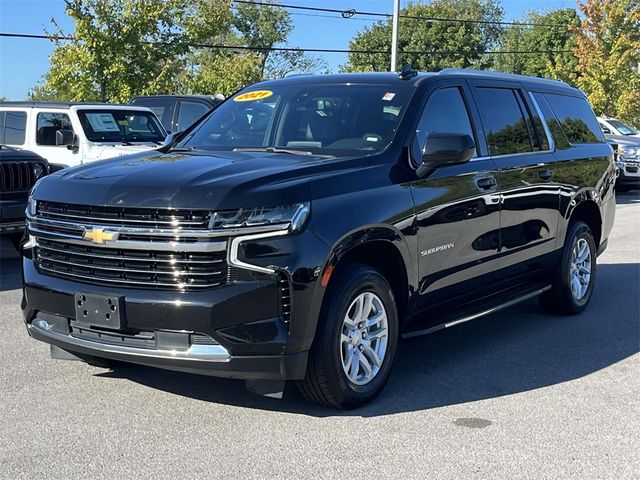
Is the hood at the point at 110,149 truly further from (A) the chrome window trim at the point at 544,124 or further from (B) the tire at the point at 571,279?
(B) the tire at the point at 571,279

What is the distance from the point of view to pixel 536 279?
6484 millimetres

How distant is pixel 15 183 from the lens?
29.1 feet

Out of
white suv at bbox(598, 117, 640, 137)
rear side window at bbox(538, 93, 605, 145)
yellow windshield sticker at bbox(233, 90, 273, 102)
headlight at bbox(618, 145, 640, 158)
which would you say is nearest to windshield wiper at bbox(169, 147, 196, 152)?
yellow windshield sticker at bbox(233, 90, 273, 102)

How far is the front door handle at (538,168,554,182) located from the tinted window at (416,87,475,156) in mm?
945

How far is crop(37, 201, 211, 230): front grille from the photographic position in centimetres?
397

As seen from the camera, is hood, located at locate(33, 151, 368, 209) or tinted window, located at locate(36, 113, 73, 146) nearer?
hood, located at locate(33, 151, 368, 209)

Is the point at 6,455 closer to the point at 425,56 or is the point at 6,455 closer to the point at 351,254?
the point at 351,254

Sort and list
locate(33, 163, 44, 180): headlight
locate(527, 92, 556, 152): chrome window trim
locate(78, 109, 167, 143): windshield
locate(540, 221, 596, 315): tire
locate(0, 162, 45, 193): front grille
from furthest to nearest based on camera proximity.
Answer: locate(78, 109, 167, 143): windshield < locate(33, 163, 44, 180): headlight < locate(0, 162, 45, 193): front grille < locate(540, 221, 596, 315): tire < locate(527, 92, 556, 152): chrome window trim

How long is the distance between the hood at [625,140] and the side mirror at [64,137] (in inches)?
531

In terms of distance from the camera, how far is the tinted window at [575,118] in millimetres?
6945

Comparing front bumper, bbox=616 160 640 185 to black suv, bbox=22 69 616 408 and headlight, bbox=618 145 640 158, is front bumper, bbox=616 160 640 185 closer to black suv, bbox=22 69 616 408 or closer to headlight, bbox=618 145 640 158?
headlight, bbox=618 145 640 158

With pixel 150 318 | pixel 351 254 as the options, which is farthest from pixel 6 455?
pixel 351 254

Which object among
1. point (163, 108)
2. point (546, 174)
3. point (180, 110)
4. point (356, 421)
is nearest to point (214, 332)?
point (356, 421)

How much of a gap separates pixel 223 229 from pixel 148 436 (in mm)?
1161
